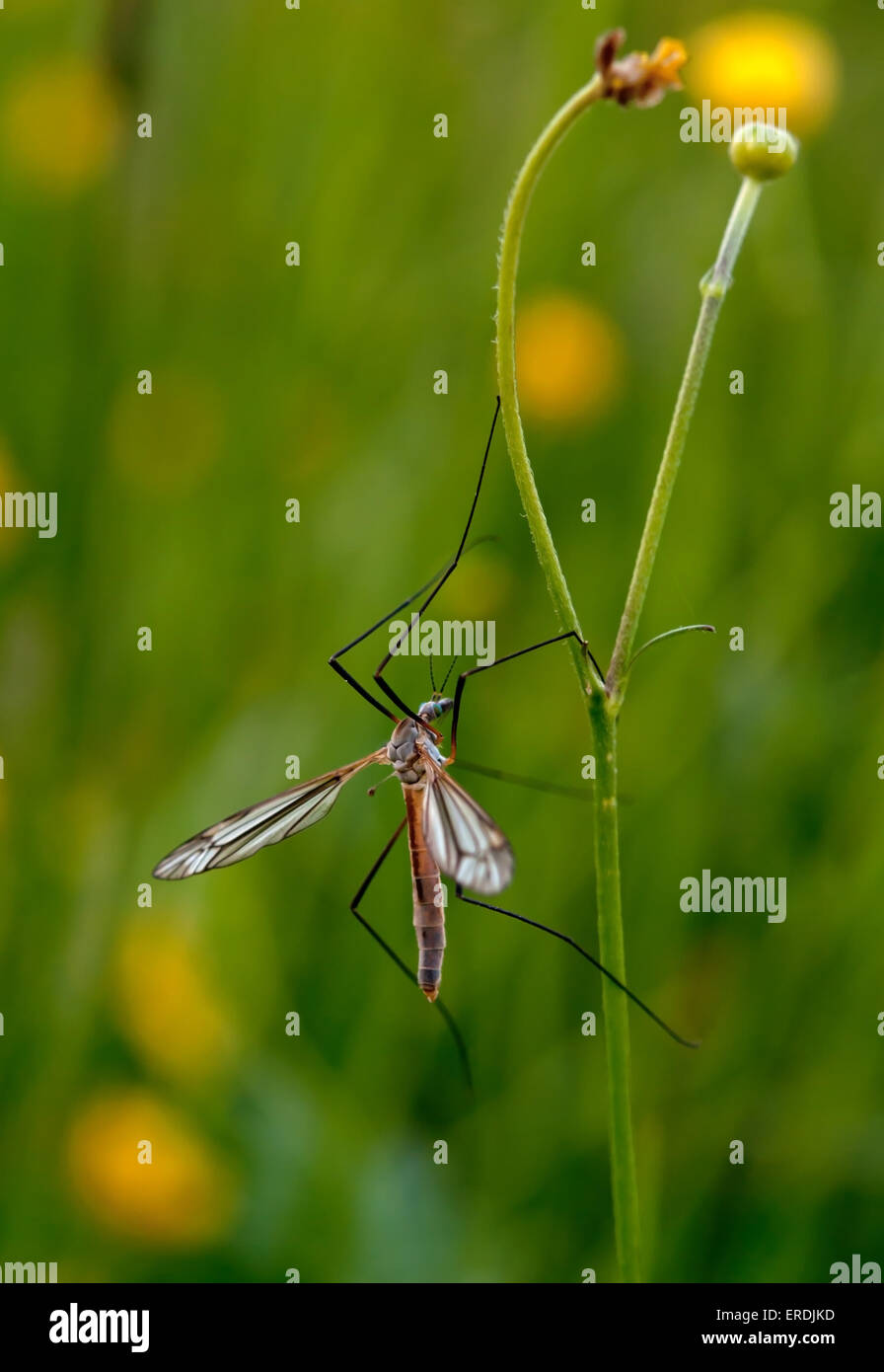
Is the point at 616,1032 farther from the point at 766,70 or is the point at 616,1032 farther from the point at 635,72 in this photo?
the point at 766,70

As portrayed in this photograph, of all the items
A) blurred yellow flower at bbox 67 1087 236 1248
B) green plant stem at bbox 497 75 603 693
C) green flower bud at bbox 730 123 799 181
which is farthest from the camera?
blurred yellow flower at bbox 67 1087 236 1248

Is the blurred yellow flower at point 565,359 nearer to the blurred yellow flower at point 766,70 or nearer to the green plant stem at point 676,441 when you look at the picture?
the blurred yellow flower at point 766,70

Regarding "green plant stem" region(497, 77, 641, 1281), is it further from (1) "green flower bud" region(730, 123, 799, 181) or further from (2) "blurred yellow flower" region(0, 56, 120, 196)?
(2) "blurred yellow flower" region(0, 56, 120, 196)

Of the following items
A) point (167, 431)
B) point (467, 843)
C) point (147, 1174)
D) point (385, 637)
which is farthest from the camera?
point (167, 431)

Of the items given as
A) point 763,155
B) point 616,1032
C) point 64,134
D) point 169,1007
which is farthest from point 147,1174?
point 64,134

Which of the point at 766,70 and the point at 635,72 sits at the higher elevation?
the point at 766,70

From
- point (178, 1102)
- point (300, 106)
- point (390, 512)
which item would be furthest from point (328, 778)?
point (300, 106)

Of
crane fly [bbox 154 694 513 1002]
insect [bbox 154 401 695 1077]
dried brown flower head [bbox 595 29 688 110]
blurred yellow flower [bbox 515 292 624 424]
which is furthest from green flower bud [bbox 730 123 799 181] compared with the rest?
blurred yellow flower [bbox 515 292 624 424]
